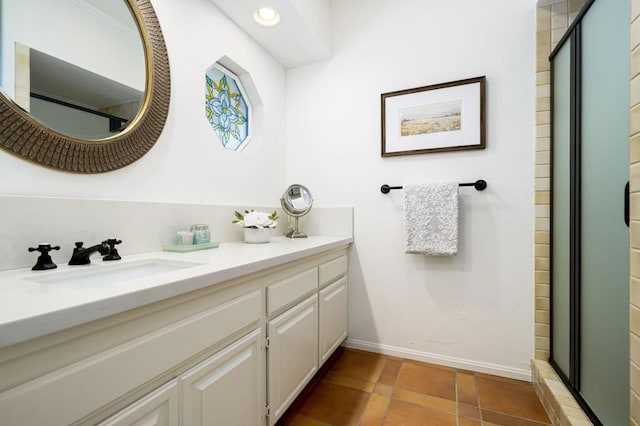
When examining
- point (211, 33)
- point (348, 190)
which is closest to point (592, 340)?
point (348, 190)

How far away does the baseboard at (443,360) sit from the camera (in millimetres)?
1754

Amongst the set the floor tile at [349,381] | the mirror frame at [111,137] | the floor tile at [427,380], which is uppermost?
the mirror frame at [111,137]

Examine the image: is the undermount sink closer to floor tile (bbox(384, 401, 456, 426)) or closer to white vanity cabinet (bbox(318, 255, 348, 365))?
white vanity cabinet (bbox(318, 255, 348, 365))

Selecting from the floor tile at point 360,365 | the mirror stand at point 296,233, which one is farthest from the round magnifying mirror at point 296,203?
the floor tile at point 360,365

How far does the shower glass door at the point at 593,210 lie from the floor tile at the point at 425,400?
1.77ft

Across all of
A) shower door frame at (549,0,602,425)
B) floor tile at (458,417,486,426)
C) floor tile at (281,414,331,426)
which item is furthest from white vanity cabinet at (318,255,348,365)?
shower door frame at (549,0,602,425)

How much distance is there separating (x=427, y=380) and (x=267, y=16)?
2333mm

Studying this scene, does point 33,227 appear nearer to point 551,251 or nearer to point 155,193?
point 155,193

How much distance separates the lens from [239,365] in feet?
3.28

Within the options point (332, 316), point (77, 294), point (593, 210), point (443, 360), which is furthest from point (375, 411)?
point (77, 294)

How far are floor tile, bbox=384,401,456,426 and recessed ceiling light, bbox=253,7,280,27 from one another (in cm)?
224

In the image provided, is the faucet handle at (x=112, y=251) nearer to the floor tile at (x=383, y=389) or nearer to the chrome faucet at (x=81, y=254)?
the chrome faucet at (x=81, y=254)

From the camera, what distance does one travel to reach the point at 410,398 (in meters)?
1.57

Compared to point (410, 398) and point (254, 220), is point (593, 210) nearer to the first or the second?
point (410, 398)
